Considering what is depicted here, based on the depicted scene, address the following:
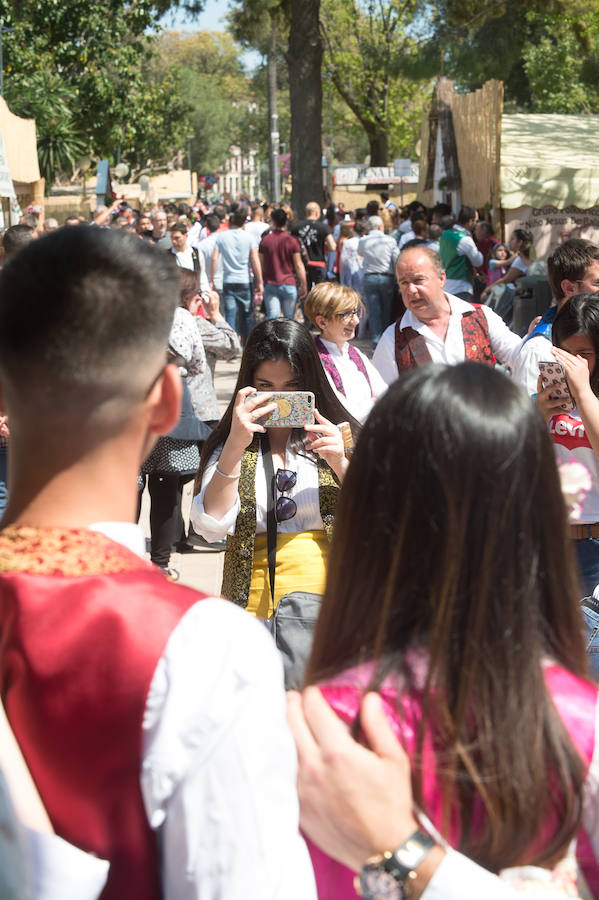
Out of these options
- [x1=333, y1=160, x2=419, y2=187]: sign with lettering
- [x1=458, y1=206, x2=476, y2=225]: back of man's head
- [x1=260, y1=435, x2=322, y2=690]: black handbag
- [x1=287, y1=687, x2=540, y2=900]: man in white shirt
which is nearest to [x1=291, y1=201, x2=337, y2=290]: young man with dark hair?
[x1=458, y1=206, x2=476, y2=225]: back of man's head

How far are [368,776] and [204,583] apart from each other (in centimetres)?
491

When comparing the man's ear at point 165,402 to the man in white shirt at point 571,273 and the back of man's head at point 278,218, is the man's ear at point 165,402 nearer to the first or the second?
the man in white shirt at point 571,273

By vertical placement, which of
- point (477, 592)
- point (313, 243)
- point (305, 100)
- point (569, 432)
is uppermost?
point (305, 100)

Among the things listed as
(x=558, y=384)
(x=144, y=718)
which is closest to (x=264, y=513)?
(x=558, y=384)

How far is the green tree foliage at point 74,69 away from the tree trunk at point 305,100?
581 inches

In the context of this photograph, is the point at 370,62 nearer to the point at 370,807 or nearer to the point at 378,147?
the point at 378,147

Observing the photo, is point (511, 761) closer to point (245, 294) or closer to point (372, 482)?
point (372, 482)

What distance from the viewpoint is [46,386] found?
1415 millimetres

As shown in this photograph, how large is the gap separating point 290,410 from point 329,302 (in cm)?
208

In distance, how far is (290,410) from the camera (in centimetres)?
337

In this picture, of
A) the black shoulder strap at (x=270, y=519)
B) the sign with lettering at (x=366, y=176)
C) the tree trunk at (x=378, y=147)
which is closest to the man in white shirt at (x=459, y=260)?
the black shoulder strap at (x=270, y=519)

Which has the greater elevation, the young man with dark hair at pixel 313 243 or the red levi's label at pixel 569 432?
the red levi's label at pixel 569 432

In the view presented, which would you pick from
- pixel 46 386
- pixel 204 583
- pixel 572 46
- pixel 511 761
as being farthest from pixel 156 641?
pixel 572 46

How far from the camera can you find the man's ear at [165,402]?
1.49 metres
